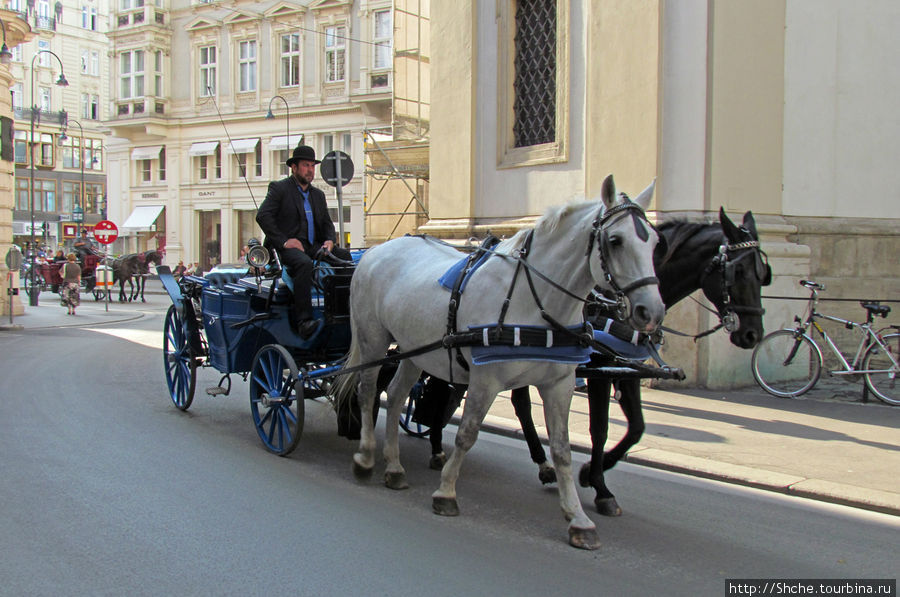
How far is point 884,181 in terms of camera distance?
11.0 metres

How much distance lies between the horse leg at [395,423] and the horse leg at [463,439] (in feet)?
1.75

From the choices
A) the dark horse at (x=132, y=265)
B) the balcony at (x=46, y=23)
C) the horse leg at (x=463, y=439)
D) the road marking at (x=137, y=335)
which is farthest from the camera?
the balcony at (x=46, y=23)

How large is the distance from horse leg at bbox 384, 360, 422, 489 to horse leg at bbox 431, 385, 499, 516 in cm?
53

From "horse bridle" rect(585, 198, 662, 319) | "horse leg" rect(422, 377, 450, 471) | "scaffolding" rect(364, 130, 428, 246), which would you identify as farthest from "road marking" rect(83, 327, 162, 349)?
"horse bridle" rect(585, 198, 662, 319)

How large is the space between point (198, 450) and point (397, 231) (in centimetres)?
1759

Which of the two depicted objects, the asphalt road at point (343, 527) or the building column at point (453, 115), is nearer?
the asphalt road at point (343, 527)

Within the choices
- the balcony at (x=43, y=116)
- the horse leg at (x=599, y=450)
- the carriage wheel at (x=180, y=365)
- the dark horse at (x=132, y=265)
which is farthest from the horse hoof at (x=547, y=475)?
the balcony at (x=43, y=116)

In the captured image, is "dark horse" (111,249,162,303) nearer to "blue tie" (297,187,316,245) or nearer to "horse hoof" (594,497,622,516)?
"blue tie" (297,187,316,245)

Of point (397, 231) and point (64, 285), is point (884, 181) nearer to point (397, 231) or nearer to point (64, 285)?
point (397, 231)

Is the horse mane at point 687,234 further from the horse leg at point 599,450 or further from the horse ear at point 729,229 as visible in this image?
the horse leg at point 599,450

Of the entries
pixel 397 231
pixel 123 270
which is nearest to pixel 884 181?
pixel 397 231

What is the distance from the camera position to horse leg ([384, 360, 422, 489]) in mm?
6008

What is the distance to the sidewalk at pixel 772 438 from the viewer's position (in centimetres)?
611

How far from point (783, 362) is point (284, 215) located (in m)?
6.28
